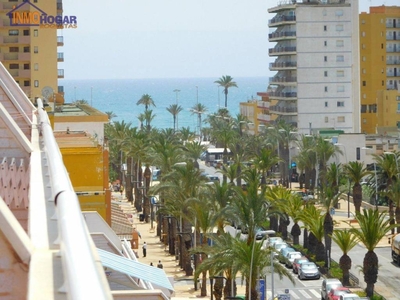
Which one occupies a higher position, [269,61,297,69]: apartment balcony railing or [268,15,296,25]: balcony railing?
[268,15,296,25]: balcony railing

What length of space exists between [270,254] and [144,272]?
29.5 metres

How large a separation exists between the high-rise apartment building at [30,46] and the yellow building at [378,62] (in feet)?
157

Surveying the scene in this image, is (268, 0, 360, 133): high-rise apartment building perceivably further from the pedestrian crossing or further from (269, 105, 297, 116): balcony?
the pedestrian crossing

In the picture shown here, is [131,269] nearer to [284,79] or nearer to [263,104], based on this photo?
[284,79]

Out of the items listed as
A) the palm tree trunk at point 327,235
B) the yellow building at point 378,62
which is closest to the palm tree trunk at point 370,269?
the palm tree trunk at point 327,235

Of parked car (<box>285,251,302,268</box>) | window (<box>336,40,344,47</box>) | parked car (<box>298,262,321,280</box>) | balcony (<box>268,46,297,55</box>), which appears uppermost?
window (<box>336,40,344,47</box>)

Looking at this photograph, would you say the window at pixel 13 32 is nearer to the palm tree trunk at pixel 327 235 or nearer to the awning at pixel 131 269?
the palm tree trunk at pixel 327 235

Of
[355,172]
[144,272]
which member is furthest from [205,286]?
[144,272]

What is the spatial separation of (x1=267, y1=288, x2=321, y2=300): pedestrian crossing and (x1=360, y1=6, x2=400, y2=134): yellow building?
7144 centimetres

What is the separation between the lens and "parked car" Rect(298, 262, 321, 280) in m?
50.4

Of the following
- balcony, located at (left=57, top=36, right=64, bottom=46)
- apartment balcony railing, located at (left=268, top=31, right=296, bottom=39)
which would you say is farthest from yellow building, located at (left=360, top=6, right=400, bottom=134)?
balcony, located at (left=57, top=36, right=64, bottom=46)

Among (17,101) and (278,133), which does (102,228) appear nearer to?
(17,101)

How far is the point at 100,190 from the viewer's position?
2936cm

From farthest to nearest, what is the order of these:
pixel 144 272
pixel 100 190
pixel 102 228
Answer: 1. pixel 100 190
2. pixel 102 228
3. pixel 144 272
